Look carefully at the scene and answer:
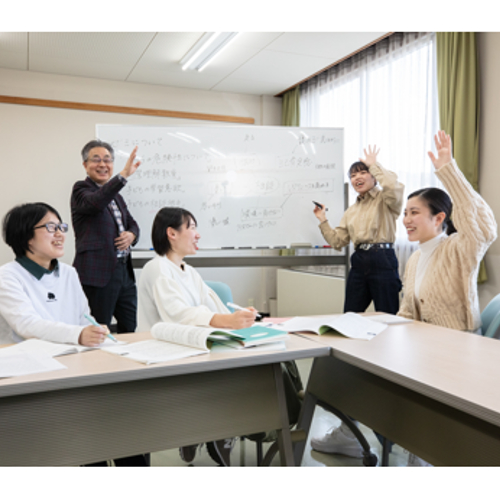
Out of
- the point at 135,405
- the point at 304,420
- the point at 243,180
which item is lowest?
the point at 304,420

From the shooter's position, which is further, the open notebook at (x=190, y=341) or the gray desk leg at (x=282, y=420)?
the gray desk leg at (x=282, y=420)

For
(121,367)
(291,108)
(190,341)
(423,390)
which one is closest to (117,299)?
(190,341)

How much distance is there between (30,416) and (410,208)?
164 cm

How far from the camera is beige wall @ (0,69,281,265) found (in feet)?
14.9

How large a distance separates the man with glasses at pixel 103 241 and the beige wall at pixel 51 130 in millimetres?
2078

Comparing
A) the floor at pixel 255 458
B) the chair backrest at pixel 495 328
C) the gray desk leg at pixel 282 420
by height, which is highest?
the chair backrest at pixel 495 328

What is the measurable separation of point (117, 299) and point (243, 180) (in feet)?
4.75

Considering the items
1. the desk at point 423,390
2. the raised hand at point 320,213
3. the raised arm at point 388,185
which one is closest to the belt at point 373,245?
the raised arm at point 388,185

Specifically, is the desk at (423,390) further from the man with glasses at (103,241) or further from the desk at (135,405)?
the man with glasses at (103,241)

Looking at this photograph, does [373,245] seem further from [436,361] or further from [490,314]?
[436,361]

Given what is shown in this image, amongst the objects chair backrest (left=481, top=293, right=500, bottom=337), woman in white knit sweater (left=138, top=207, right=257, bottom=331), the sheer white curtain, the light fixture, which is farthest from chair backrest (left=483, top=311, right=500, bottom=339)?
the light fixture

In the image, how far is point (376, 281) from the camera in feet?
9.86

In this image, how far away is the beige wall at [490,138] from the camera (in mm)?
3043

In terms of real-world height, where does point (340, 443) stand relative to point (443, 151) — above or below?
below
